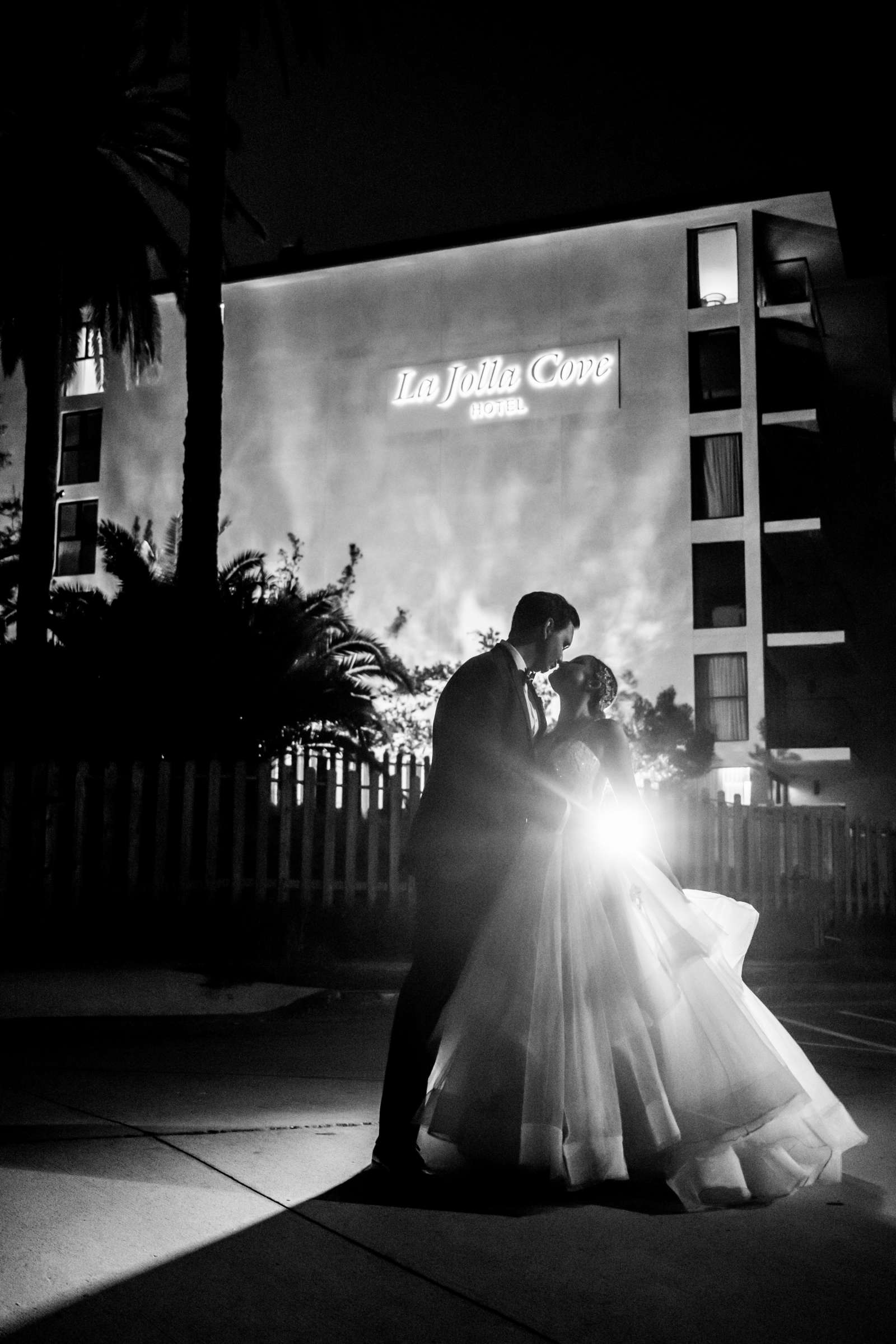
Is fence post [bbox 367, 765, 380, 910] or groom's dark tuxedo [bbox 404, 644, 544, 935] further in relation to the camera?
fence post [bbox 367, 765, 380, 910]

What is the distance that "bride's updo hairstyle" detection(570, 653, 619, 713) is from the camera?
15.9ft

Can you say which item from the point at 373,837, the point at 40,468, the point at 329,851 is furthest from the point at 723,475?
the point at 329,851

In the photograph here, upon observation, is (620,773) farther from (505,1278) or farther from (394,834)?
(394,834)

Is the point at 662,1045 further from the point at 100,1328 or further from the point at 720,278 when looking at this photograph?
the point at 720,278

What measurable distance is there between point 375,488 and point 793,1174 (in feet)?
113

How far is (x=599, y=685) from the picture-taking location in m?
4.90

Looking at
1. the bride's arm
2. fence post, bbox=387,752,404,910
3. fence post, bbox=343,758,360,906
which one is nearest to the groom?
the bride's arm

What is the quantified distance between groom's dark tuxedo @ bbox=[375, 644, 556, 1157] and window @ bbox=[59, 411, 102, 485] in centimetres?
3924

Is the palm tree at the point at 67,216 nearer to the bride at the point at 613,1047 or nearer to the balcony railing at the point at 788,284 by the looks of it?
the bride at the point at 613,1047

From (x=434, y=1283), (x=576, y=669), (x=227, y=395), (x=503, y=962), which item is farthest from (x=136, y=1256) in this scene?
(x=227, y=395)

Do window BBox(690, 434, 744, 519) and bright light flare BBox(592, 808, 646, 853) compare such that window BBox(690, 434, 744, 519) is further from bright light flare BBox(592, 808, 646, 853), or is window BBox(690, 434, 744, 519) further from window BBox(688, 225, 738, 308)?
bright light flare BBox(592, 808, 646, 853)

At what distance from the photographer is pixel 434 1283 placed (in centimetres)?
312

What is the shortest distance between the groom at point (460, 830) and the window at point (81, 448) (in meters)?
39.2

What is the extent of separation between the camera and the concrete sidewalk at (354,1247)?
9.39 feet
